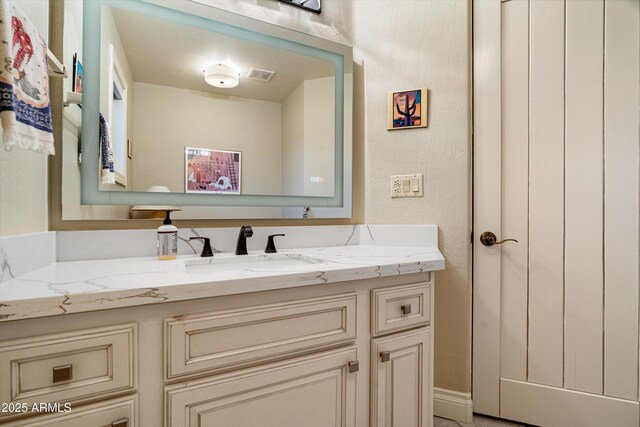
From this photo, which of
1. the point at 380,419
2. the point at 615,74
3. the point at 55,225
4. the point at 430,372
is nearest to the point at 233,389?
the point at 380,419

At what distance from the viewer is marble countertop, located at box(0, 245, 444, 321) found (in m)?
0.69

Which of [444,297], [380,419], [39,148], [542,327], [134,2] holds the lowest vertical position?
[380,419]

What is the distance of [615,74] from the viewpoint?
1424 millimetres

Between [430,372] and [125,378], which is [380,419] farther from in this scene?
[125,378]

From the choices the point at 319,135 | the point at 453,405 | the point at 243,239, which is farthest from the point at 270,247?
the point at 453,405

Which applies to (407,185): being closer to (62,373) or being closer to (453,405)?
(453,405)

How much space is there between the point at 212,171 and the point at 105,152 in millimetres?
395

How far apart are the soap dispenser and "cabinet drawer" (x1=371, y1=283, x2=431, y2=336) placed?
30.2 inches

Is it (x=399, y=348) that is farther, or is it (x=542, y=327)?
(x=542, y=327)

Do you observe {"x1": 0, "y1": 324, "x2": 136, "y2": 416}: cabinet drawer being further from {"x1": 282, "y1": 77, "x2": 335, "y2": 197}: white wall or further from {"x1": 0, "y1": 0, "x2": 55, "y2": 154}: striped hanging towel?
{"x1": 282, "y1": 77, "x2": 335, "y2": 197}: white wall

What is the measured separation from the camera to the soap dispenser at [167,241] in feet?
4.11

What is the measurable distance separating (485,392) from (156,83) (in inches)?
80.8

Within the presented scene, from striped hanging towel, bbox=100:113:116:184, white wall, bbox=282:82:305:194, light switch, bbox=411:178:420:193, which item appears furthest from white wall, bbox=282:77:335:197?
striped hanging towel, bbox=100:113:116:184

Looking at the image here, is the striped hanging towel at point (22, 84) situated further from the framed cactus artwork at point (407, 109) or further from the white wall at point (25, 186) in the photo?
the framed cactus artwork at point (407, 109)
